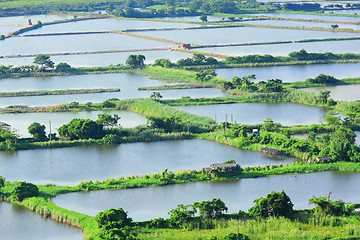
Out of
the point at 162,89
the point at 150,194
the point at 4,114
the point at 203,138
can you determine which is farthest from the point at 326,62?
the point at 150,194

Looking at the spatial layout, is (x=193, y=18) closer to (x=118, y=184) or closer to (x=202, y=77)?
(x=202, y=77)

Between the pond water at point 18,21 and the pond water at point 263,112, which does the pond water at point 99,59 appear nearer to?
the pond water at point 263,112

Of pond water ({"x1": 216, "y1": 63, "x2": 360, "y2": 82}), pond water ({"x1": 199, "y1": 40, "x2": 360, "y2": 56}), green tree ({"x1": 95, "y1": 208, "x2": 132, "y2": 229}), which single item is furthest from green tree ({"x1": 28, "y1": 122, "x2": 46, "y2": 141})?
pond water ({"x1": 199, "y1": 40, "x2": 360, "y2": 56})

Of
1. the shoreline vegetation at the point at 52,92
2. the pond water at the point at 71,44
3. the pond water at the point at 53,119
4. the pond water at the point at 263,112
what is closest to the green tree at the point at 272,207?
the pond water at the point at 263,112

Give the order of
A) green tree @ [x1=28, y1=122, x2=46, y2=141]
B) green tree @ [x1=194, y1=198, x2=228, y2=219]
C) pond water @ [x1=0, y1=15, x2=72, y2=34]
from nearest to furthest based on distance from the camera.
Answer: green tree @ [x1=194, y1=198, x2=228, y2=219] < green tree @ [x1=28, y1=122, x2=46, y2=141] < pond water @ [x1=0, y1=15, x2=72, y2=34]

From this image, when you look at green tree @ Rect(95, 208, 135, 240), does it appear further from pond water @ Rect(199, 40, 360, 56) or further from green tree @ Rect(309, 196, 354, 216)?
pond water @ Rect(199, 40, 360, 56)
